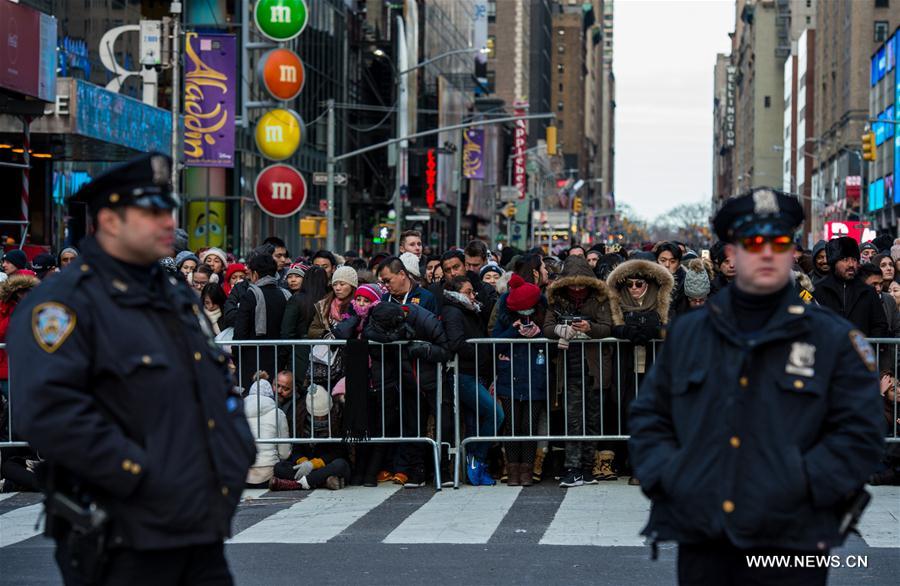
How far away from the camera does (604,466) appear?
1277cm

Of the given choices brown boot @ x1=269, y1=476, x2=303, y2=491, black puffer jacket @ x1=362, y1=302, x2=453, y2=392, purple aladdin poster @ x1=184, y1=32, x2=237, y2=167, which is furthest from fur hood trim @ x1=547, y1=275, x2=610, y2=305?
purple aladdin poster @ x1=184, y1=32, x2=237, y2=167

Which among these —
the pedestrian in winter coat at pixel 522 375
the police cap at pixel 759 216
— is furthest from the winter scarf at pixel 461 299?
the police cap at pixel 759 216

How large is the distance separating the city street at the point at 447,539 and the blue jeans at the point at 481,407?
19.1 inches

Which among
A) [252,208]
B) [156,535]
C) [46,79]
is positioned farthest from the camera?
[252,208]

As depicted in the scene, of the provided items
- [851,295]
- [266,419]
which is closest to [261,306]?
[266,419]

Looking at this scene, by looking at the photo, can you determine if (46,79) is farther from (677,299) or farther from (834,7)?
(834,7)

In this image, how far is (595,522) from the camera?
34.5 ft

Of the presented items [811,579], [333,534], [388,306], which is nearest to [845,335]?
[811,579]

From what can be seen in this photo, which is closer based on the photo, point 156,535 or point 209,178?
point 156,535

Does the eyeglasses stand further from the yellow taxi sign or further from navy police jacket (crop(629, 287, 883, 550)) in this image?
the yellow taxi sign

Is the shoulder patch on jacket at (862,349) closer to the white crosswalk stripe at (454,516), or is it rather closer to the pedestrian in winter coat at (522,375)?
the white crosswalk stripe at (454,516)

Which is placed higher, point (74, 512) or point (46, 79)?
point (46, 79)

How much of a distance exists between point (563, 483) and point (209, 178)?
32.8m

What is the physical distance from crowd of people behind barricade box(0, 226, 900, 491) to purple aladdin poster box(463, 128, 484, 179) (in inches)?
3049
